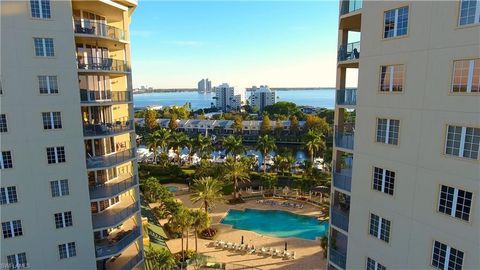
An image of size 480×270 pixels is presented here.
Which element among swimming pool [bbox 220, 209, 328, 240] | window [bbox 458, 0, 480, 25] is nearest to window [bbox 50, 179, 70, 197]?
window [bbox 458, 0, 480, 25]

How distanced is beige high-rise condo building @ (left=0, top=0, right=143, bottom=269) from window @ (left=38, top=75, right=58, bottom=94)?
0.06 meters

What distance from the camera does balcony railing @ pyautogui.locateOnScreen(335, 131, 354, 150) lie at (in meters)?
21.2

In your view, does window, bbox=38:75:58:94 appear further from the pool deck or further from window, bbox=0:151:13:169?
the pool deck

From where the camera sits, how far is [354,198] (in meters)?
20.0

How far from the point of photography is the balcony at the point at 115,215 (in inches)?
952

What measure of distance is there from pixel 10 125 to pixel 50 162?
135 inches

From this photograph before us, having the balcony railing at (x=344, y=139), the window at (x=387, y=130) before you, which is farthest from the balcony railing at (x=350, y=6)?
the balcony railing at (x=344, y=139)

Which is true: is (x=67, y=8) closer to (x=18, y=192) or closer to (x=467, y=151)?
(x=18, y=192)

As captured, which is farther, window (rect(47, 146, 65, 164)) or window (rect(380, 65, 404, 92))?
window (rect(47, 146, 65, 164))

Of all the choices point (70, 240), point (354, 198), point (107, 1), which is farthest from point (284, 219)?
point (107, 1)

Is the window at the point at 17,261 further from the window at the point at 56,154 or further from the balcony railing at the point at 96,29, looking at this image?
the balcony railing at the point at 96,29

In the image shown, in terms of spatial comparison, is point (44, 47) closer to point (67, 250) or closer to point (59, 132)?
point (59, 132)

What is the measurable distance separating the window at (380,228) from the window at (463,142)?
574 cm

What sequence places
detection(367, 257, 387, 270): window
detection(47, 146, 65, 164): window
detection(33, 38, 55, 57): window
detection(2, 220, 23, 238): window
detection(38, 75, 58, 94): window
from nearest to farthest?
detection(367, 257, 387, 270): window → detection(33, 38, 55, 57): window → detection(38, 75, 58, 94): window → detection(2, 220, 23, 238): window → detection(47, 146, 65, 164): window
